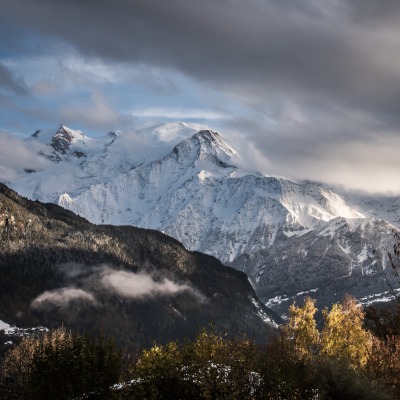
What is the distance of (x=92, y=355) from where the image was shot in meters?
57.2

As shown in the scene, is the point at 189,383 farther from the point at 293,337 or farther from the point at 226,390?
the point at 293,337

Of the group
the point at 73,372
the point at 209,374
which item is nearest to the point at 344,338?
the point at 209,374

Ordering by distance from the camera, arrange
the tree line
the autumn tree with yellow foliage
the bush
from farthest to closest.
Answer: the autumn tree with yellow foliage
the bush
the tree line

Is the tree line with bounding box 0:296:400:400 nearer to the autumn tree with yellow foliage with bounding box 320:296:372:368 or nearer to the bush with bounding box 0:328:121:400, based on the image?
the bush with bounding box 0:328:121:400

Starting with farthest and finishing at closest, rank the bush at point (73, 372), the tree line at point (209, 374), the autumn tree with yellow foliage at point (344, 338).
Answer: the autumn tree with yellow foliage at point (344, 338), the bush at point (73, 372), the tree line at point (209, 374)

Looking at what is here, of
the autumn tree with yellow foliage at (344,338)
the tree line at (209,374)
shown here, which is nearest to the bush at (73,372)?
the tree line at (209,374)

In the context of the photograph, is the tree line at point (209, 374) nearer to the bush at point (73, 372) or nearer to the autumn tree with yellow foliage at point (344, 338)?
the bush at point (73, 372)

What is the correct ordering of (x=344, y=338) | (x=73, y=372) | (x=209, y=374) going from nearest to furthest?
(x=209, y=374) → (x=73, y=372) → (x=344, y=338)

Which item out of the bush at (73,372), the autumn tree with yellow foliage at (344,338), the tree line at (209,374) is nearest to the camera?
the tree line at (209,374)

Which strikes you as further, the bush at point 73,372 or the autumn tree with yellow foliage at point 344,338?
the autumn tree with yellow foliage at point 344,338

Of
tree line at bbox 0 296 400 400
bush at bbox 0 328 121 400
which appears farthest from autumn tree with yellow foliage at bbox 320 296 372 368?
bush at bbox 0 328 121 400

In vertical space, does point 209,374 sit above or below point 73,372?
below

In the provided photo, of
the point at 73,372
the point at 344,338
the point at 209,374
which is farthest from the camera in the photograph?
the point at 344,338

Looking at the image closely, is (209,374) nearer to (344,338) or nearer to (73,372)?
(73,372)
